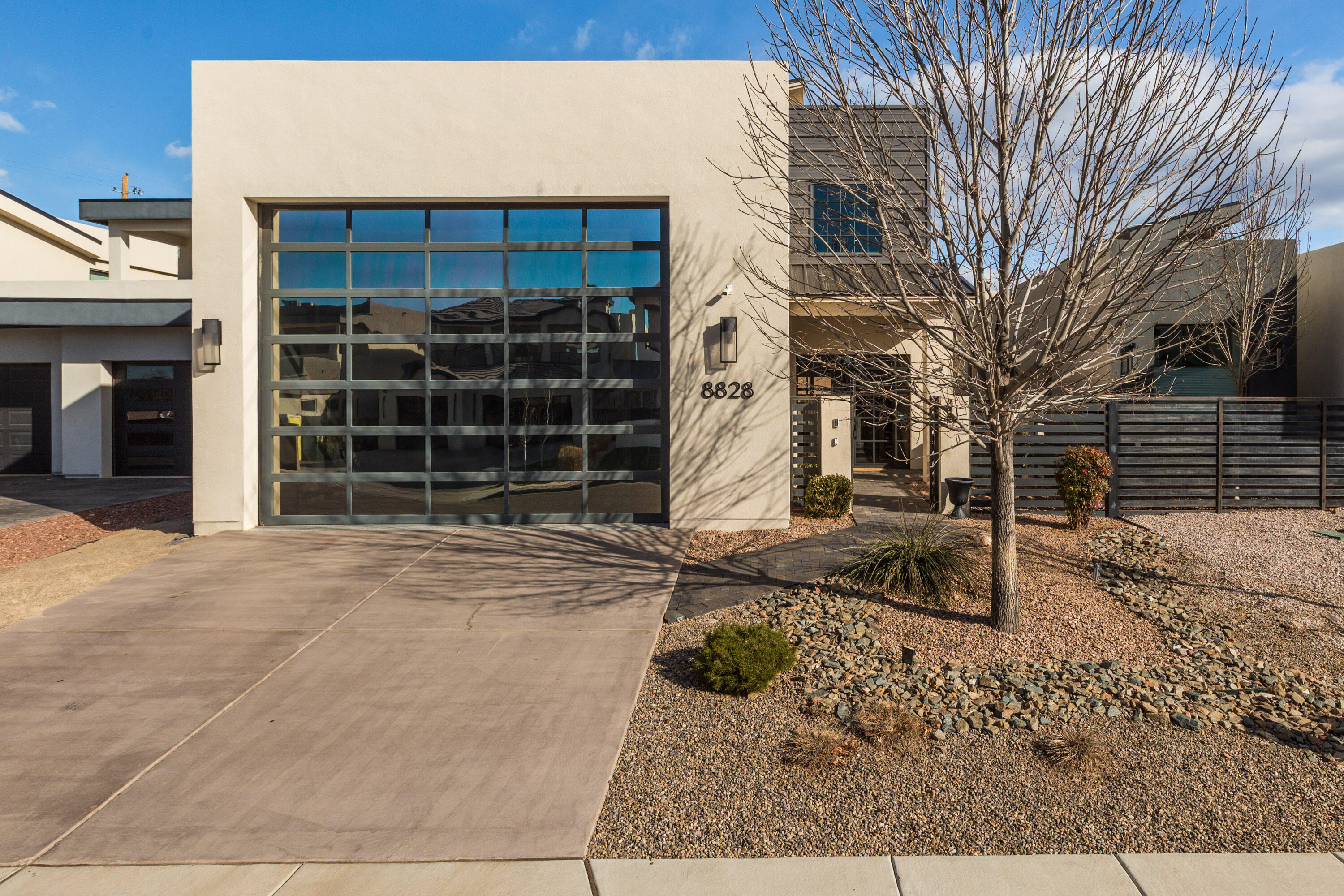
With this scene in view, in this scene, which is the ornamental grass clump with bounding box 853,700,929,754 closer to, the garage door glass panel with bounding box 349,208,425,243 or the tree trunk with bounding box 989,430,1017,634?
the tree trunk with bounding box 989,430,1017,634

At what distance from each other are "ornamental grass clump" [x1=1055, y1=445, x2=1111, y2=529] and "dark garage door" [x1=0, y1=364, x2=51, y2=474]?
20.1 m

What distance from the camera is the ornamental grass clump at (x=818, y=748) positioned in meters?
3.34

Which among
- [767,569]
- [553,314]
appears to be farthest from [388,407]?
[767,569]

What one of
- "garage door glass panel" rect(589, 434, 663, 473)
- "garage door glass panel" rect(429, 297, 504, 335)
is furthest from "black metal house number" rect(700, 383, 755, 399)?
"garage door glass panel" rect(429, 297, 504, 335)

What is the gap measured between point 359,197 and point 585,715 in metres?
7.34

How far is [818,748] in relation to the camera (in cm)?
345

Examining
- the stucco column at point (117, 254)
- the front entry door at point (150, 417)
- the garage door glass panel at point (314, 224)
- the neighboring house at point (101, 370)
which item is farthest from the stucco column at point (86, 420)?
the garage door glass panel at point (314, 224)

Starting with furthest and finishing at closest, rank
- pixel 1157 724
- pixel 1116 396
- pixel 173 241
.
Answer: pixel 173 241 → pixel 1116 396 → pixel 1157 724

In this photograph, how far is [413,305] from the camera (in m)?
8.83

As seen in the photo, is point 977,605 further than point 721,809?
Yes

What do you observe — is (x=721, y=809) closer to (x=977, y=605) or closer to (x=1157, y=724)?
(x=1157, y=724)

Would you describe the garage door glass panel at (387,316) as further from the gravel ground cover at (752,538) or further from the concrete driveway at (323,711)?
the gravel ground cover at (752,538)

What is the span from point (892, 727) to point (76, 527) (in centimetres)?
1105

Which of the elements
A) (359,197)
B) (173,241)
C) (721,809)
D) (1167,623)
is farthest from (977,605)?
(173,241)
